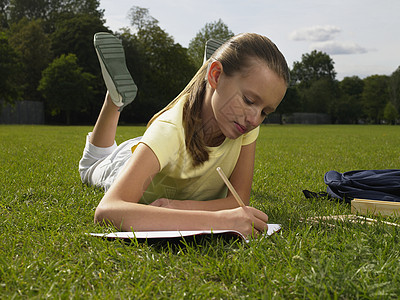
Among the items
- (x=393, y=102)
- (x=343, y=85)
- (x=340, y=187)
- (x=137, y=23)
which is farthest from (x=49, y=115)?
(x=343, y=85)

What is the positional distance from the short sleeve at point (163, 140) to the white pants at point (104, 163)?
0.97m

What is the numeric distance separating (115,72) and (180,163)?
1415 millimetres

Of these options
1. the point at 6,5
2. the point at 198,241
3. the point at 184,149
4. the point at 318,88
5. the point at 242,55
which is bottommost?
the point at 198,241

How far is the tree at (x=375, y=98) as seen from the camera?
65.7 meters

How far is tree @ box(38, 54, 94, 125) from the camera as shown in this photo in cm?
3156

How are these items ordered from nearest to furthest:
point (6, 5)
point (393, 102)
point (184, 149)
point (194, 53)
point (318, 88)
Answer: point (184, 149) → point (194, 53) → point (6, 5) → point (393, 102) → point (318, 88)

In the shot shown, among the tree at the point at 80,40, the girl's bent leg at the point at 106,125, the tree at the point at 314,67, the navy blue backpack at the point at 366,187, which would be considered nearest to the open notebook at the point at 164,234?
the navy blue backpack at the point at 366,187

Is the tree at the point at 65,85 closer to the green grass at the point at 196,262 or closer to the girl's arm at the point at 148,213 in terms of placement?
the green grass at the point at 196,262

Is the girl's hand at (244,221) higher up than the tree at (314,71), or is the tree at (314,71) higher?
the tree at (314,71)

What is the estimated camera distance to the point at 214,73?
2221 millimetres

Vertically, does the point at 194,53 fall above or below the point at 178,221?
above

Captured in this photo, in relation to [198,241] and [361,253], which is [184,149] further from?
[361,253]

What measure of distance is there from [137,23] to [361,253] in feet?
141

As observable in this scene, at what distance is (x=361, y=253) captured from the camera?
1.78 m
